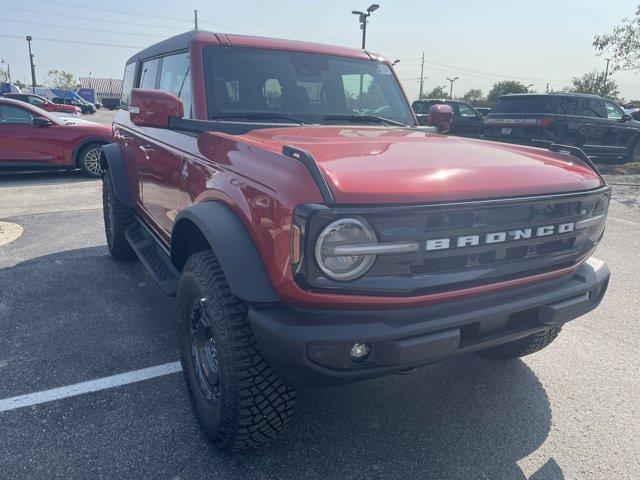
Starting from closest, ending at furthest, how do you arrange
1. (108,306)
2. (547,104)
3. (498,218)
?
(498,218)
(108,306)
(547,104)

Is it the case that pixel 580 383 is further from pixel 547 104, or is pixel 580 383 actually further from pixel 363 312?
pixel 547 104

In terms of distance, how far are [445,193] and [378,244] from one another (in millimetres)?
357

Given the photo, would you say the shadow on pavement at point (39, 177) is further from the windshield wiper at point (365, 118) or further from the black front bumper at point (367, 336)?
the black front bumper at point (367, 336)

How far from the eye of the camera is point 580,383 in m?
3.01

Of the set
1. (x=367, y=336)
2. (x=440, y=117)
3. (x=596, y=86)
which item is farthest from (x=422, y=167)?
(x=596, y=86)

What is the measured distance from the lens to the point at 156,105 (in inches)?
110

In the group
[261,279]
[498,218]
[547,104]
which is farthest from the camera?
[547,104]

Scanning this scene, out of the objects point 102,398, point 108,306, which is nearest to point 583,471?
point 102,398

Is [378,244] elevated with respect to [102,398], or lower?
elevated

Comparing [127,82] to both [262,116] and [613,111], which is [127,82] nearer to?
[262,116]

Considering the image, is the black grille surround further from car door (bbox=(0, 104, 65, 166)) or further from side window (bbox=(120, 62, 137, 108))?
car door (bbox=(0, 104, 65, 166))

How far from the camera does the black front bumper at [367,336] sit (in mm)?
1779

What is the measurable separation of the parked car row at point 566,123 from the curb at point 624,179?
Result: 1.10m

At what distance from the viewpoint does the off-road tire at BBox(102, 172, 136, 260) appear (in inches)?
181
